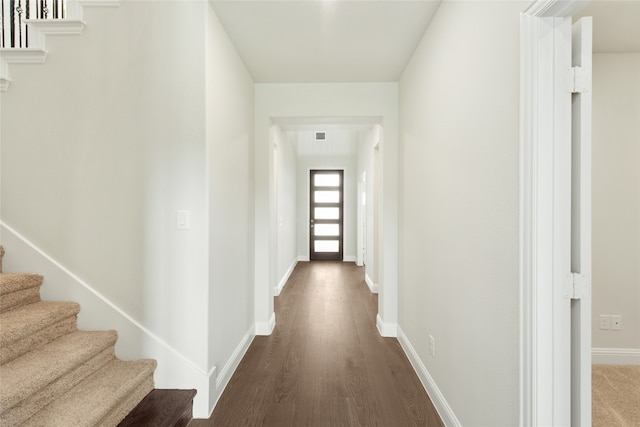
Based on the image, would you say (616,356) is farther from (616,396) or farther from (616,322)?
(616,396)

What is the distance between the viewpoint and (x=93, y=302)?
6.75ft

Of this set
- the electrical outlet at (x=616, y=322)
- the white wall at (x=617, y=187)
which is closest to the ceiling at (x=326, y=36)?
the white wall at (x=617, y=187)

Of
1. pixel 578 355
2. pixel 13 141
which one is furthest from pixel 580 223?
pixel 13 141

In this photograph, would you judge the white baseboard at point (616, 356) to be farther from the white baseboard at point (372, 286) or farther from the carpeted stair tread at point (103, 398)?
the carpeted stair tread at point (103, 398)

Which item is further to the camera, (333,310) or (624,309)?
(333,310)

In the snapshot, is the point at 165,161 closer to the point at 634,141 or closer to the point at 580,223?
the point at 580,223

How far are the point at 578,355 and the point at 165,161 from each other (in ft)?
7.61

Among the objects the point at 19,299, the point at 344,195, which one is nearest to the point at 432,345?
the point at 19,299

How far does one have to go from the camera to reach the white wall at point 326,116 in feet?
10.7

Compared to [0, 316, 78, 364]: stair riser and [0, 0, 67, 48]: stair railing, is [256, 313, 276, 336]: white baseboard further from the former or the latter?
[0, 0, 67, 48]: stair railing

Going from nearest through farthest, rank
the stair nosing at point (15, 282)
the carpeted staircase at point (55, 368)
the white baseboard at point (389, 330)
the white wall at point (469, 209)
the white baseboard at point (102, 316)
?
1. the white wall at point (469, 209)
2. the carpeted staircase at point (55, 368)
3. the stair nosing at point (15, 282)
4. the white baseboard at point (102, 316)
5. the white baseboard at point (389, 330)

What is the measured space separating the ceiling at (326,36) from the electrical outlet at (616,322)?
9.10 ft

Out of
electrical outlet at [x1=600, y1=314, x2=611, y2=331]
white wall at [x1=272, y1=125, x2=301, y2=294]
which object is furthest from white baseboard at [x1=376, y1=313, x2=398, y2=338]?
white wall at [x1=272, y1=125, x2=301, y2=294]

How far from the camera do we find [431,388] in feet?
7.07
